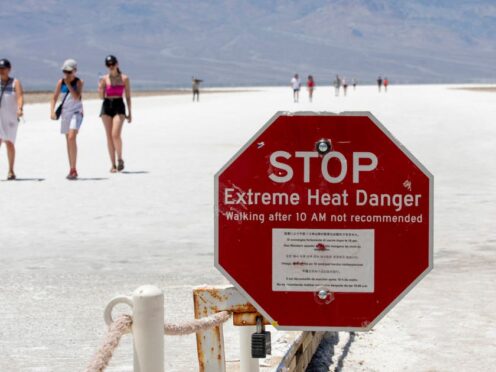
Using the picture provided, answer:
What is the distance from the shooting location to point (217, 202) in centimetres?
421

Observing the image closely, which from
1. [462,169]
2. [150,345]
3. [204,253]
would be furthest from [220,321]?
[462,169]

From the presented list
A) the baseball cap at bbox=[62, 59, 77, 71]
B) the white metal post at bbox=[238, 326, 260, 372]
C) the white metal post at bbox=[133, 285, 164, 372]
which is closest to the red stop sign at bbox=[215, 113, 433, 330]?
the white metal post at bbox=[133, 285, 164, 372]

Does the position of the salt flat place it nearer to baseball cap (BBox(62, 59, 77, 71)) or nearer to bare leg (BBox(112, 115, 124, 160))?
bare leg (BBox(112, 115, 124, 160))

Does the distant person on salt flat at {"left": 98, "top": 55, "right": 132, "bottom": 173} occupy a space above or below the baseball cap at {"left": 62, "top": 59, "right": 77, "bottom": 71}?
below

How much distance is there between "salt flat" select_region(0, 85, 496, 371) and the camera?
19.8 ft

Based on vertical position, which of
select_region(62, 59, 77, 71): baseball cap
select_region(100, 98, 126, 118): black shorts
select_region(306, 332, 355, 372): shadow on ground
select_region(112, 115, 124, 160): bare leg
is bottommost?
select_region(306, 332, 355, 372): shadow on ground

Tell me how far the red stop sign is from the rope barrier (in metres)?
0.23

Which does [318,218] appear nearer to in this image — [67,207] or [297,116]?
[297,116]

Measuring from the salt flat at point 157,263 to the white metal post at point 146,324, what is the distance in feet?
5.43

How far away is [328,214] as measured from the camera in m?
4.20

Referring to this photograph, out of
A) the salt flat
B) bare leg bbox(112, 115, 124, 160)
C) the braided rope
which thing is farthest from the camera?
bare leg bbox(112, 115, 124, 160)

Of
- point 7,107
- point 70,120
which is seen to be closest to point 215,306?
point 70,120

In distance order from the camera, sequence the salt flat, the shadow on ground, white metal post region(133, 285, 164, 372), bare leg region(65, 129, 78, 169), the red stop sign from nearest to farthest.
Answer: white metal post region(133, 285, 164, 372) < the red stop sign < the shadow on ground < the salt flat < bare leg region(65, 129, 78, 169)

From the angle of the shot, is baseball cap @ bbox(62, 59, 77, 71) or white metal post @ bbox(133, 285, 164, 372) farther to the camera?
baseball cap @ bbox(62, 59, 77, 71)
